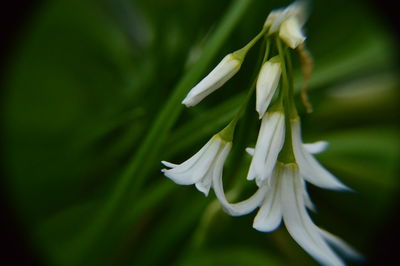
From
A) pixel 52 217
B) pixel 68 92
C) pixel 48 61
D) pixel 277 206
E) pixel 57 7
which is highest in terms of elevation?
pixel 57 7

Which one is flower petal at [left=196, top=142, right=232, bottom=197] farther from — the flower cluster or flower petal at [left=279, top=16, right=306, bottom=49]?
flower petal at [left=279, top=16, right=306, bottom=49]

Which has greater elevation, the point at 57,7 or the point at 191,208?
the point at 57,7

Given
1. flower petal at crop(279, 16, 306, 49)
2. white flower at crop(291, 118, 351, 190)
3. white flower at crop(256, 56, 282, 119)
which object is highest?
flower petal at crop(279, 16, 306, 49)

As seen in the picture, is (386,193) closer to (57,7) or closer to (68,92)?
(68,92)

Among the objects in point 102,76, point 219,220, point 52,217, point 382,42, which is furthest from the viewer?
point 102,76

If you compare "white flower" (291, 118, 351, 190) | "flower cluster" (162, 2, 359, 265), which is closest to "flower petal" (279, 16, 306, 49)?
A: "flower cluster" (162, 2, 359, 265)

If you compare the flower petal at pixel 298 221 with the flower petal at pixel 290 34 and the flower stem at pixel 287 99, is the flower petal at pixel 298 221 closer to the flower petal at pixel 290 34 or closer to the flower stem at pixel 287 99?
the flower stem at pixel 287 99

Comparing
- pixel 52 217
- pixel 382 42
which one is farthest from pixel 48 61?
pixel 382 42
